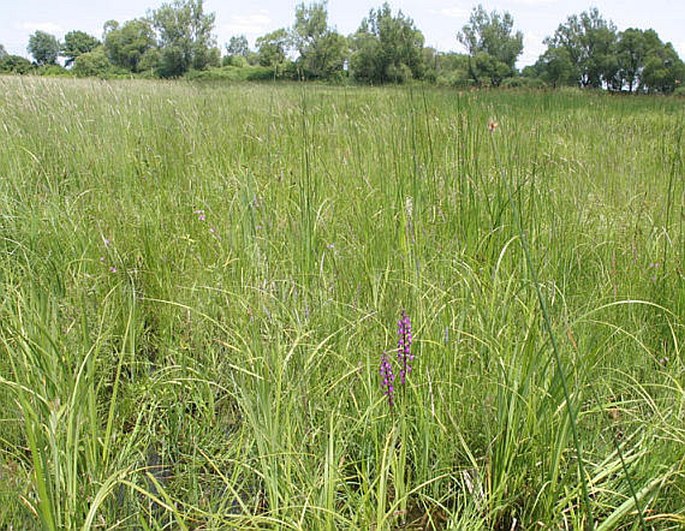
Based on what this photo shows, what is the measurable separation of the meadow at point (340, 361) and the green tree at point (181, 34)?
58511mm

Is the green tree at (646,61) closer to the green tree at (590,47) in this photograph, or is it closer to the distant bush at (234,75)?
the green tree at (590,47)

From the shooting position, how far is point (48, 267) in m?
1.86

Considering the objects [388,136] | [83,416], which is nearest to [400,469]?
[83,416]

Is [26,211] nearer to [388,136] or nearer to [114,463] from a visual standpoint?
[114,463]

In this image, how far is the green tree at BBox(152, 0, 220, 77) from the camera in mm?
58344

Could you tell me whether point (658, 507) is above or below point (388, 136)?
below

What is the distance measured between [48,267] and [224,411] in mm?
896

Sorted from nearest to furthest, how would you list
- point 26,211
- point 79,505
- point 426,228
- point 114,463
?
point 79,505 → point 114,463 → point 426,228 → point 26,211

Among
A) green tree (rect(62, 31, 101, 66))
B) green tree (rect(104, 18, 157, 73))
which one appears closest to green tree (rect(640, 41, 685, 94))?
A: green tree (rect(104, 18, 157, 73))

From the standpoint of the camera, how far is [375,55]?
388cm

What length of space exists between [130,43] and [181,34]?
2150cm

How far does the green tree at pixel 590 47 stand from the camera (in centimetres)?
3450

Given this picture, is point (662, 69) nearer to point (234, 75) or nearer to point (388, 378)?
point (234, 75)

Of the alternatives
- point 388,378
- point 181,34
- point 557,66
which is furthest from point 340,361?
point 181,34
